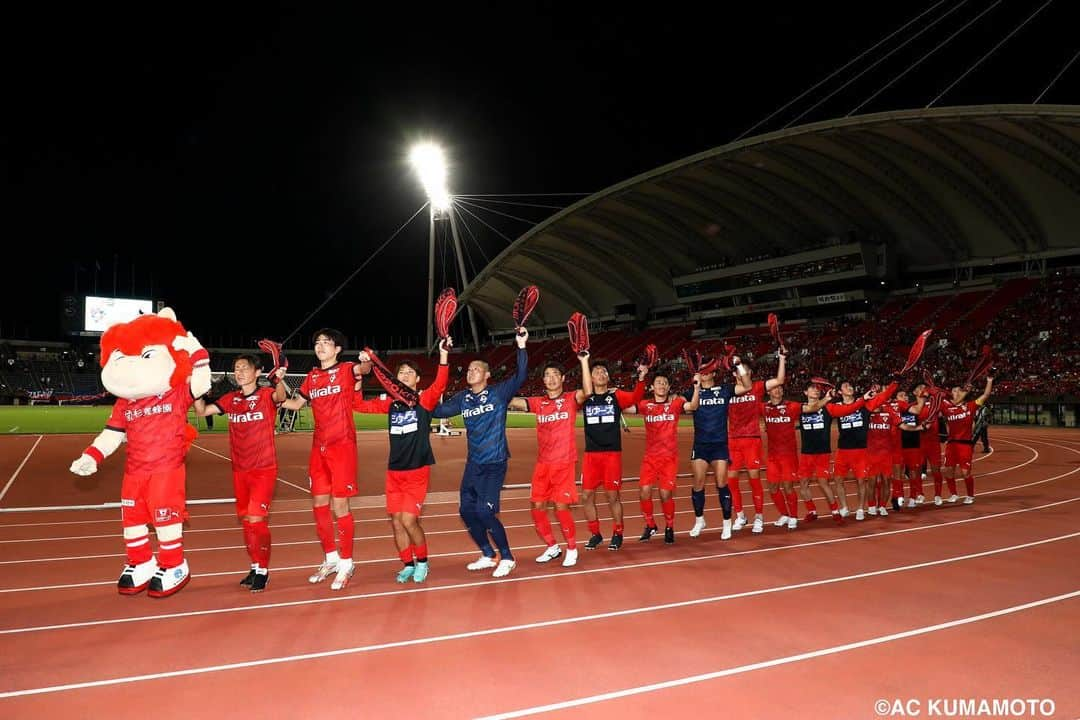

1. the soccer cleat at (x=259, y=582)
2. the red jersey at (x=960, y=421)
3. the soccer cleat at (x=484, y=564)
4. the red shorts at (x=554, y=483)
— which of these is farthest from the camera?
the red jersey at (x=960, y=421)

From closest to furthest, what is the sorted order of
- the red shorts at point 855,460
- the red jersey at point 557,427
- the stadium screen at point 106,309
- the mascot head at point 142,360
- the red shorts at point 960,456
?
the mascot head at point 142,360
the red jersey at point 557,427
the red shorts at point 855,460
the red shorts at point 960,456
the stadium screen at point 106,309

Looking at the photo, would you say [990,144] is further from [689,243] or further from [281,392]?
[281,392]

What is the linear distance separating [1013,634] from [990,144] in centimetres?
3410

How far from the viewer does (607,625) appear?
4973 millimetres

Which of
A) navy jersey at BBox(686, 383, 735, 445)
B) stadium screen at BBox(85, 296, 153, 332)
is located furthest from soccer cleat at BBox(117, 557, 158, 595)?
stadium screen at BBox(85, 296, 153, 332)

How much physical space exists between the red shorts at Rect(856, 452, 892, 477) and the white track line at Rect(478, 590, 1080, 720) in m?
4.87

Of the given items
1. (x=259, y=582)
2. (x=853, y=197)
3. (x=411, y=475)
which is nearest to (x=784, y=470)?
(x=411, y=475)

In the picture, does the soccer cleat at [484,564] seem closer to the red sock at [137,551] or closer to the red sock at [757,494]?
the red sock at [137,551]

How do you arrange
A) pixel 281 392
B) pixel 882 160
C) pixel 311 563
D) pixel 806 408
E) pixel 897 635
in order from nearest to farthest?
pixel 897 635, pixel 281 392, pixel 311 563, pixel 806 408, pixel 882 160

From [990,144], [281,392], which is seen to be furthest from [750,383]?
[990,144]

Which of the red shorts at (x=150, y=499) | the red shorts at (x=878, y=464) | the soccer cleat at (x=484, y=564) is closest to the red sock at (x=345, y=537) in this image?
the soccer cleat at (x=484, y=564)

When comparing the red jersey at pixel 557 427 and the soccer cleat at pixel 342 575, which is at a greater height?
the red jersey at pixel 557 427

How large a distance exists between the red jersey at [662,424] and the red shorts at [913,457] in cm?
554

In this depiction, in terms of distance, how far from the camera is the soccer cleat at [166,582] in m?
5.35
